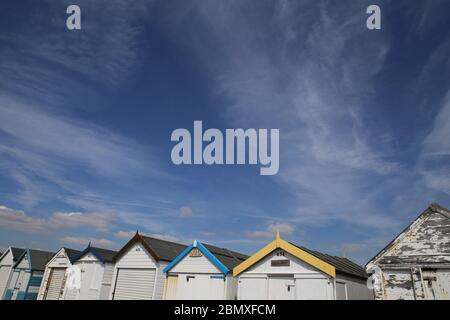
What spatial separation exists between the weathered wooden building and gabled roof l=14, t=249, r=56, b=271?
32.6 metres

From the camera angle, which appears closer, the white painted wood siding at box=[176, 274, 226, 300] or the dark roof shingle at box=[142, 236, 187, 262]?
the white painted wood siding at box=[176, 274, 226, 300]

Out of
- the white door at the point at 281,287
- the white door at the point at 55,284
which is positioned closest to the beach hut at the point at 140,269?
the white door at the point at 55,284

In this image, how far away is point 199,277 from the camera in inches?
852

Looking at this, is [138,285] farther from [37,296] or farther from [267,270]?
[37,296]

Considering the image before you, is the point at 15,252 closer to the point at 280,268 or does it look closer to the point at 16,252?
the point at 16,252

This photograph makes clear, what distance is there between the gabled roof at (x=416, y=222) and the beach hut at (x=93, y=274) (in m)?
19.9

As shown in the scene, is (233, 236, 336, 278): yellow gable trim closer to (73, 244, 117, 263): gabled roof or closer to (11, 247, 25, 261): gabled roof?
(73, 244, 117, 263): gabled roof

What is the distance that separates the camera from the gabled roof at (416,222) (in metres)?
15.2

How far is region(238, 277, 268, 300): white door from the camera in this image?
1898 centimetres

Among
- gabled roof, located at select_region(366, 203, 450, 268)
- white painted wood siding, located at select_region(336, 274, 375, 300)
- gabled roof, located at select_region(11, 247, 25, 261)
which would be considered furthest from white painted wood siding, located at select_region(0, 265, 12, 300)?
gabled roof, located at select_region(366, 203, 450, 268)

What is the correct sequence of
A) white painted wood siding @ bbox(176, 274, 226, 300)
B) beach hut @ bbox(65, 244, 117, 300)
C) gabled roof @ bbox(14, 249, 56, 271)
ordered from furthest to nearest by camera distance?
gabled roof @ bbox(14, 249, 56, 271), beach hut @ bbox(65, 244, 117, 300), white painted wood siding @ bbox(176, 274, 226, 300)

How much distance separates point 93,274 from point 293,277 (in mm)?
17353
